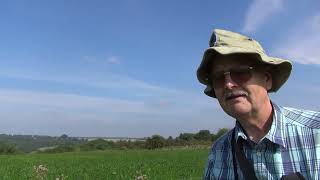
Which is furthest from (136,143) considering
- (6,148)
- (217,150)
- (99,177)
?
(217,150)

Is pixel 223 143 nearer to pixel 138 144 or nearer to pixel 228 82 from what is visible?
pixel 228 82

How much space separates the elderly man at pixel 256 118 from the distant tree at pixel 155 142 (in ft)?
228

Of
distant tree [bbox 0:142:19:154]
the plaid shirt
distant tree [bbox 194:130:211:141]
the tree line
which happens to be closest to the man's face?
the plaid shirt

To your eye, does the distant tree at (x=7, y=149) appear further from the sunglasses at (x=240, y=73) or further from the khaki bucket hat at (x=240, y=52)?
the sunglasses at (x=240, y=73)

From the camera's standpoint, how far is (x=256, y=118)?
314 cm

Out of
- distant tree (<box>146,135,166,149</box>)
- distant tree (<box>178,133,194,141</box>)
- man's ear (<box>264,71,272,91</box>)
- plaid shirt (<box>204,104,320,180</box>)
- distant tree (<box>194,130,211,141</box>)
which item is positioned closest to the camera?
plaid shirt (<box>204,104,320,180</box>)

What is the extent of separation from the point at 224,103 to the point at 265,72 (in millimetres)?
295

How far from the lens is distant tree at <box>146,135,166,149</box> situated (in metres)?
73.1

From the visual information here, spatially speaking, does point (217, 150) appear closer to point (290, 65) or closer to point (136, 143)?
point (290, 65)

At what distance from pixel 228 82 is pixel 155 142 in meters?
71.1

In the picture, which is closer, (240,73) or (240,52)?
(240,52)

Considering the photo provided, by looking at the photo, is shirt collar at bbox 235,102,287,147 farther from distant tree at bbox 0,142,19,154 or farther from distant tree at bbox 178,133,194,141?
distant tree at bbox 0,142,19,154

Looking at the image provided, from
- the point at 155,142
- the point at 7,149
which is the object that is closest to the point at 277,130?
the point at 155,142

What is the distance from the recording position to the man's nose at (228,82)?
10.4ft
